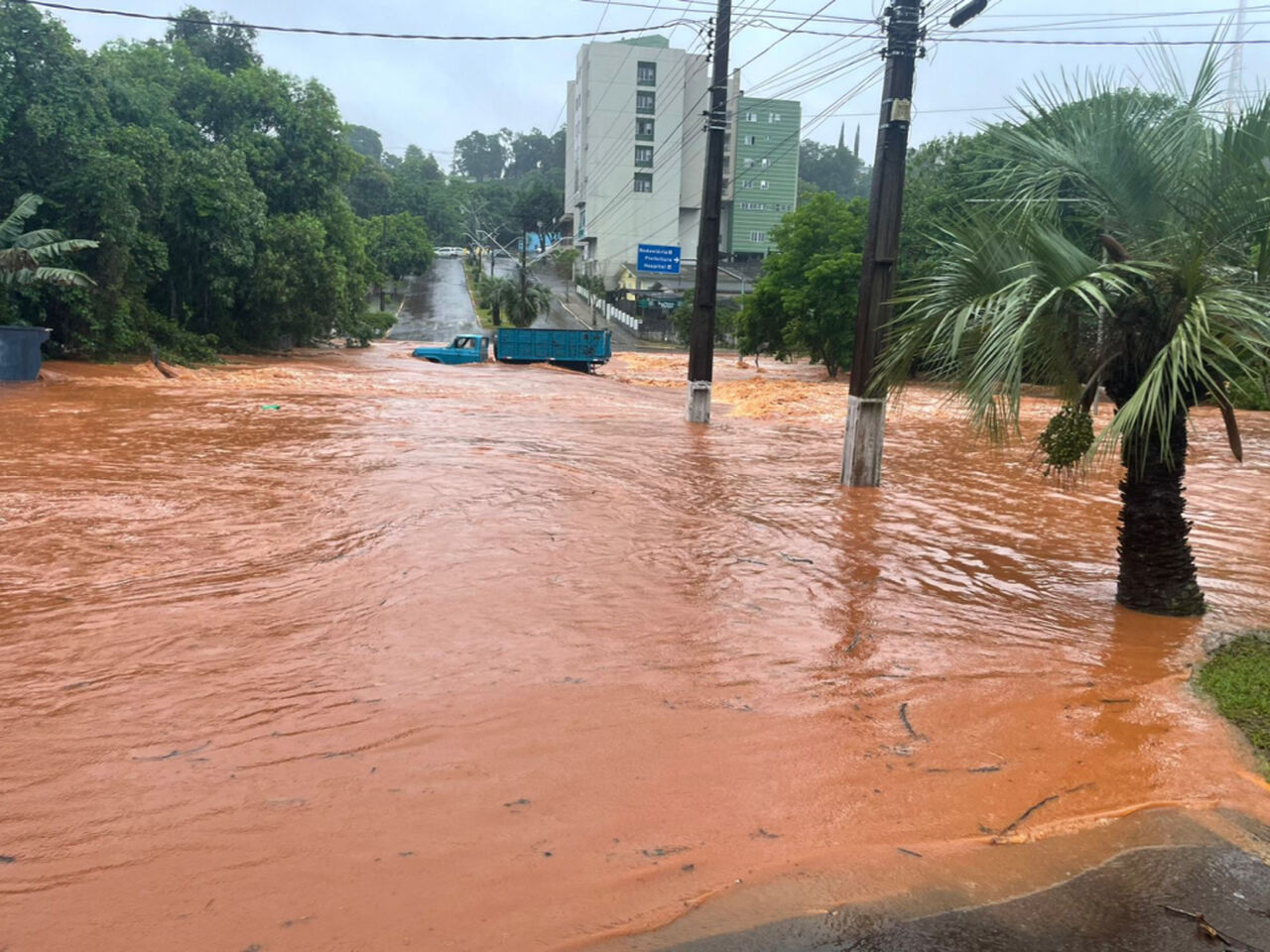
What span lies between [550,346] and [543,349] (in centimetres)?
30

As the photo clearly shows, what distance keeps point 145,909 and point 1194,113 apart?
26.1ft

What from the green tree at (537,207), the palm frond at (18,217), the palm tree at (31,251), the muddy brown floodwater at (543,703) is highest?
the green tree at (537,207)

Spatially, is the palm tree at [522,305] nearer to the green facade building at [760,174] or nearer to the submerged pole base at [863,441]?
the green facade building at [760,174]

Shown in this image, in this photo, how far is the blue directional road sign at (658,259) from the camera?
5566cm

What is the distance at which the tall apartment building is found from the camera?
243ft

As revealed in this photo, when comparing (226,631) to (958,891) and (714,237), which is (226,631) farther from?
(714,237)

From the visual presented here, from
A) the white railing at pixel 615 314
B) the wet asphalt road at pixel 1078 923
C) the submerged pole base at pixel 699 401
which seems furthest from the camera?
the white railing at pixel 615 314

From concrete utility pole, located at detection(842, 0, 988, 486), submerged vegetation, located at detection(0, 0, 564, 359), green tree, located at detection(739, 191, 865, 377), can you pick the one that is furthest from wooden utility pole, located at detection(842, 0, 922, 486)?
green tree, located at detection(739, 191, 865, 377)

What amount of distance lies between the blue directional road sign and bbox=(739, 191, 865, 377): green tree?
1672 centimetres

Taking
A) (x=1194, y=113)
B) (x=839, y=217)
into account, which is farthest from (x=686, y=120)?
(x=1194, y=113)

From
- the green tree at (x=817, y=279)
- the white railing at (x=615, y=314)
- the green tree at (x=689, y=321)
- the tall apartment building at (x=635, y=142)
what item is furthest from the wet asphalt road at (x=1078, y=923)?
the tall apartment building at (x=635, y=142)

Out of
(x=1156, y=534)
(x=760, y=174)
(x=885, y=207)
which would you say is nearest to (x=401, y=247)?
(x=760, y=174)

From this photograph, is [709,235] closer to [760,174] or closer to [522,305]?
[522,305]

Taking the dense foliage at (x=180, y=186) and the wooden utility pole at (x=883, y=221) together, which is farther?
the dense foliage at (x=180, y=186)
